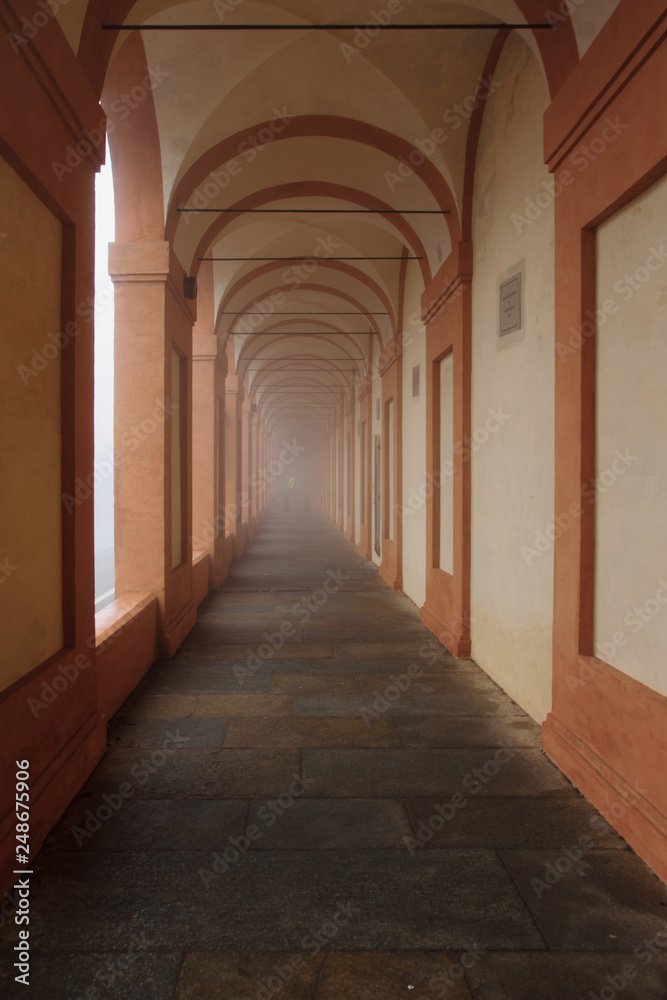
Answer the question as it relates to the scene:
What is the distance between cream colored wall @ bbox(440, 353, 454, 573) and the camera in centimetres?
725

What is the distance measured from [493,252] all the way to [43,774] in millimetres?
5222

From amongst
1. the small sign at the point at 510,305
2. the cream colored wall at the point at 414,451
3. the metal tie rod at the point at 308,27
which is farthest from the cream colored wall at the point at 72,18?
the cream colored wall at the point at 414,451

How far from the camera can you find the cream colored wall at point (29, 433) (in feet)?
9.47

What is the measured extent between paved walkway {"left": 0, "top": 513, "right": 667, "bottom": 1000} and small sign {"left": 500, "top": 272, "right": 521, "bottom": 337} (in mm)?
3011

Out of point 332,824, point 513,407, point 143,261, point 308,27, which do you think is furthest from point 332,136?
point 332,824

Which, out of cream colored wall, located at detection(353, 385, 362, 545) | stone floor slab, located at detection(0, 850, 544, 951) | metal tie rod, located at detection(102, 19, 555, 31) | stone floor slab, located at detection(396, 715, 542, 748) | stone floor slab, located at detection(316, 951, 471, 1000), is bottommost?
stone floor slab, located at detection(396, 715, 542, 748)

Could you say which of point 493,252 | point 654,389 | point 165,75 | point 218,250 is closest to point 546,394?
point 654,389

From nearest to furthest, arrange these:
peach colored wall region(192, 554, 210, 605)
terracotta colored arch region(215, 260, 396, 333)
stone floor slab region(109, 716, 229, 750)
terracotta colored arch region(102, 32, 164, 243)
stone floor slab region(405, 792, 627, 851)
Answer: stone floor slab region(405, 792, 627, 851) < stone floor slab region(109, 716, 229, 750) < terracotta colored arch region(102, 32, 164, 243) < peach colored wall region(192, 554, 210, 605) < terracotta colored arch region(215, 260, 396, 333)

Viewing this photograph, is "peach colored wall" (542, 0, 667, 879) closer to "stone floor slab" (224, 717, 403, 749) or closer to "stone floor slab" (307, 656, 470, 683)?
"stone floor slab" (224, 717, 403, 749)

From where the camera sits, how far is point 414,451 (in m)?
9.54

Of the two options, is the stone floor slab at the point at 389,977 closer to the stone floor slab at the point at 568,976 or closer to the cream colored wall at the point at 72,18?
the stone floor slab at the point at 568,976

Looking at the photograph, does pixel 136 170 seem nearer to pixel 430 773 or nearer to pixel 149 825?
pixel 149 825

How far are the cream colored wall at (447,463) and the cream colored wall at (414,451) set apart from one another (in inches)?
39.9

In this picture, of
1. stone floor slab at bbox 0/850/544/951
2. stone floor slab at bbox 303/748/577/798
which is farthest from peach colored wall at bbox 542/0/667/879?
stone floor slab at bbox 0/850/544/951
